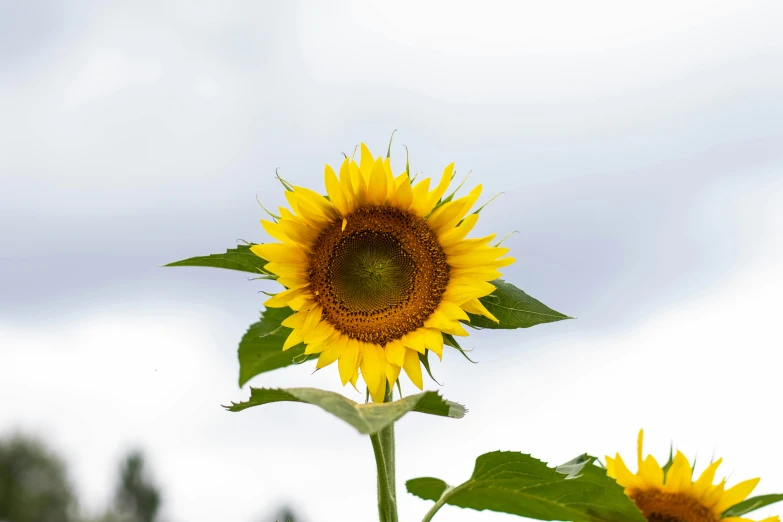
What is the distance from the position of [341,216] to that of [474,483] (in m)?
0.97

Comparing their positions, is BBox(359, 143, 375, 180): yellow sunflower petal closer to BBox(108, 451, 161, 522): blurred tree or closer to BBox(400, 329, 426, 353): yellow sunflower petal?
BBox(400, 329, 426, 353): yellow sunflower petal

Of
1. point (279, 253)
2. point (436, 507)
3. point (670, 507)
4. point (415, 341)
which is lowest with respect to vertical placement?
point (436, 507)

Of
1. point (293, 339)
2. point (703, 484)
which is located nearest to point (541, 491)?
point (703, 484)

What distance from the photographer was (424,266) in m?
2.75

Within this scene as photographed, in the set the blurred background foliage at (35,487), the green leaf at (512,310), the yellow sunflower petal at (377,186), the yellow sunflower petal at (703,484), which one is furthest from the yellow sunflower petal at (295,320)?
the blurred background foliage at (35,487)

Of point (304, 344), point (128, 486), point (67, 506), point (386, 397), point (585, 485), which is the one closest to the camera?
point (585, 485)

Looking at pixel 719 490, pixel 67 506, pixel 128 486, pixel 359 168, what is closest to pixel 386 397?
pixel 359 168

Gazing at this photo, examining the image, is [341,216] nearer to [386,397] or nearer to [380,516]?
[386,397]

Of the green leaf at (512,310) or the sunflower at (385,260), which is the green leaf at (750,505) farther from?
the sunflower at (385,260)

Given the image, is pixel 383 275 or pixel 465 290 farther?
pixel 383 275

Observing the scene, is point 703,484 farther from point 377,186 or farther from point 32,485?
point 32,485

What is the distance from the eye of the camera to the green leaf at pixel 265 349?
8.48 feet

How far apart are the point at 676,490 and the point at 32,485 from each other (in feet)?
145

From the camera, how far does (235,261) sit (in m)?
2.47
